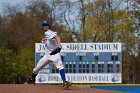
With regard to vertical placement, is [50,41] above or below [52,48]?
above

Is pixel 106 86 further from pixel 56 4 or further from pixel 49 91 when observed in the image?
pixel 56 4

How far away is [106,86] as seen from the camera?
3089 cm

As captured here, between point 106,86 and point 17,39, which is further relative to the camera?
point 17,39

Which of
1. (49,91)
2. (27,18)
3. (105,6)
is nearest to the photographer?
(49,91)

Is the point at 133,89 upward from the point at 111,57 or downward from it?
downward

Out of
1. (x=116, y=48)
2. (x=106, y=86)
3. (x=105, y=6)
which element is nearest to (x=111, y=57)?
(x=116, y=48)

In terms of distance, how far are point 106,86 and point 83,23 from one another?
23104mm

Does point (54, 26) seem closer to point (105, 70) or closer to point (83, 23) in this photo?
point (83, 23)

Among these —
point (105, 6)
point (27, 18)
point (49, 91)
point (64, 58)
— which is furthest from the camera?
point (27, 18)

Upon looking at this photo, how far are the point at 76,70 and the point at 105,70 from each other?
6.12ft

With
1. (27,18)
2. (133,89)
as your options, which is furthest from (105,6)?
(133,89)

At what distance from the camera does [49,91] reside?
10.8 metres

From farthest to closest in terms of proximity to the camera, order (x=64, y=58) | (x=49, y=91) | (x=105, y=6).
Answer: (x=105, y=6) < (x=64, y=58) < (x=49, y=91)

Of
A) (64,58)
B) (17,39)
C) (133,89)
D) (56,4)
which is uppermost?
(56,4)
